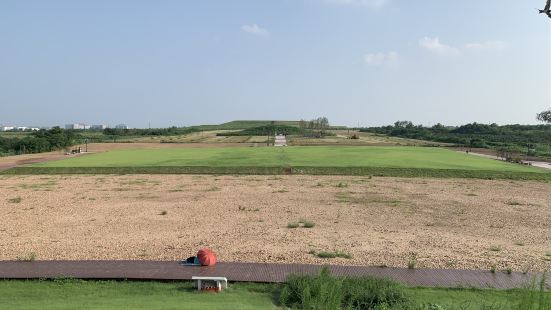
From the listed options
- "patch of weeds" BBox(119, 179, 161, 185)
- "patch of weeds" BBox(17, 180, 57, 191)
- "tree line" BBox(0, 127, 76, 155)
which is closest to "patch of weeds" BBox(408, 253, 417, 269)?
"patch of weeds" BBox(119, 179, 161, 185)

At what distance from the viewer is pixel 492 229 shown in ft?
49.9

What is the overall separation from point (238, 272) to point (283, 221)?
21.1 ft

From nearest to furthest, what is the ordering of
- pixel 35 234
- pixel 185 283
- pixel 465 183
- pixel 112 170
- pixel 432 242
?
pixel 185 283, pixel 432 242, pixel 35 234, pixel 465 183, pixel 112 170

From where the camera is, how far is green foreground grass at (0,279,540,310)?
731 cm

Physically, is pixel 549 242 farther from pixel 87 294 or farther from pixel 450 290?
pixel 87 294

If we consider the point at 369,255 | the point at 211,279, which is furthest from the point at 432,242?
the point at 211,279

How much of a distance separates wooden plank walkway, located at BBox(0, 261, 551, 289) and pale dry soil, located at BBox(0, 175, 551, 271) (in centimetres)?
70

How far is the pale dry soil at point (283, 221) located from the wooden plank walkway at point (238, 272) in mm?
696

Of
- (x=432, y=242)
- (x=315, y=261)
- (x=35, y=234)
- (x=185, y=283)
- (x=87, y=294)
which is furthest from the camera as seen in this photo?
(x=35, y=234)

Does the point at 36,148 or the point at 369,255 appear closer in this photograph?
the point at 369,255

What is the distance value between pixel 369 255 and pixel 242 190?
534 inches

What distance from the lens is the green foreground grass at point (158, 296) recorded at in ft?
24.0

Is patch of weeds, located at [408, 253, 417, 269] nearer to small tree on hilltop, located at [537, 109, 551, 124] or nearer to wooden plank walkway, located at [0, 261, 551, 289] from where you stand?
wooden plank walkway, located at [0, 261, 551, 289]

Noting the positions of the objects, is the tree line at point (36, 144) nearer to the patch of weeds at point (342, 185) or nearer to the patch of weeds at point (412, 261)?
the patch of weeds at point (342, 185)
